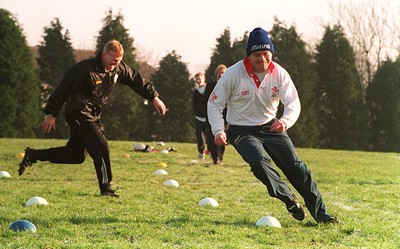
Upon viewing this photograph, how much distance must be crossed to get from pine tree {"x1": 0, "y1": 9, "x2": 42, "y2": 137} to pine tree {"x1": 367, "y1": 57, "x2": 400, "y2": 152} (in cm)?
1843

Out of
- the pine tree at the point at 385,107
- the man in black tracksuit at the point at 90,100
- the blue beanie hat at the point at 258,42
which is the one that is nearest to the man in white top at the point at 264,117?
the blue beanie hat at the point at 258,42

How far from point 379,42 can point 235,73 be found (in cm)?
3966

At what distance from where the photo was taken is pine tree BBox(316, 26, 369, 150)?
3127 centimetres

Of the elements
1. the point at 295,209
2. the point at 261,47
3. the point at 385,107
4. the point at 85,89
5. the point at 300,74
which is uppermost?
the point at 300,74

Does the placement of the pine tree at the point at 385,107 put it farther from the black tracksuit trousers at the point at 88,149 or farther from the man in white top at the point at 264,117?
the man in white top at the point at 264,117

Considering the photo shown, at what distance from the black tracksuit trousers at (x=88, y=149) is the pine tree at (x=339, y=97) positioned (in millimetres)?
25574

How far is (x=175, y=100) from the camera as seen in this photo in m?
31.2

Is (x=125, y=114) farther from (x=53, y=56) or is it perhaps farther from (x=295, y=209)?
(x=295, y=209)

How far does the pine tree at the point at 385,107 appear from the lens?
31484 mm

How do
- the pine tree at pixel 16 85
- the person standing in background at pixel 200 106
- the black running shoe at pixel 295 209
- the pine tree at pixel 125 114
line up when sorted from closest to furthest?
the black running shoe at pixel 295 209, the person standing in background at pixel 200 106, the pine tree at pixel 16 85, the pine tree at pixel 125 114

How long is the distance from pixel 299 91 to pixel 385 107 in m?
5.06

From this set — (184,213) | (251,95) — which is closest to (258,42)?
(251,95)

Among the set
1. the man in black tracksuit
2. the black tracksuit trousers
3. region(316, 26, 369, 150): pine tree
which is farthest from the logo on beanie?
region(316, 26, 369, 150): pine tree

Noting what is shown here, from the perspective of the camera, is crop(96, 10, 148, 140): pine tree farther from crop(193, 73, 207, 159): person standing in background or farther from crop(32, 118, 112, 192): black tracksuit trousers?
crop(32, 118, 112, 192): black tracksuit trousers
